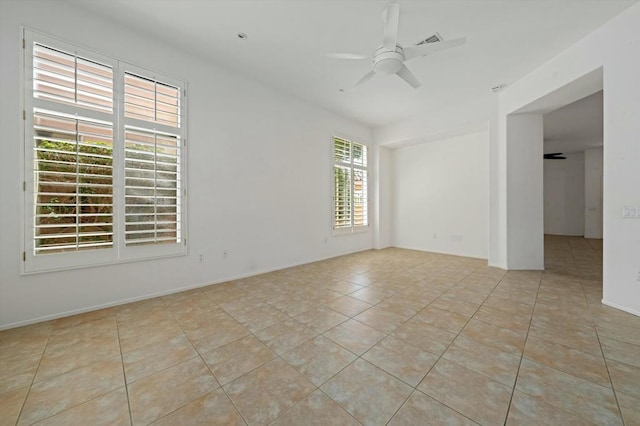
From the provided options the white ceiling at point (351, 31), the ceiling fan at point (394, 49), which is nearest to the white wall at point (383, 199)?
the white ceiling at point (351, 31)

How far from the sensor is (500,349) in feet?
6.19

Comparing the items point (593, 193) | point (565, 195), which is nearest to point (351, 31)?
point (593, 193)

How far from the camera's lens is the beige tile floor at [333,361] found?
1327mm

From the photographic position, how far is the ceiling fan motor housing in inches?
95.0

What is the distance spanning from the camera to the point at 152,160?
299cm

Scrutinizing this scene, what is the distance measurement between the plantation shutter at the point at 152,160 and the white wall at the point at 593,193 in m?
12.1

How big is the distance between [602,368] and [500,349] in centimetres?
59

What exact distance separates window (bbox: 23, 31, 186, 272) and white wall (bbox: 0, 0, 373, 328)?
4.5 inches

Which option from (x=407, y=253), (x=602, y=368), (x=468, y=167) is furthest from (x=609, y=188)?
(x=407, y=253)

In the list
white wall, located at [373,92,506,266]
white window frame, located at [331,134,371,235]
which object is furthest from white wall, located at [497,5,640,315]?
white window frame, located at [331,134,371,235]

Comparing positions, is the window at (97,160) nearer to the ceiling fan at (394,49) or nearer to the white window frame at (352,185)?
the ceiling fan at (394,49)

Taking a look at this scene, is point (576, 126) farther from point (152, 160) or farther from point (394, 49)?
point (152, 160)

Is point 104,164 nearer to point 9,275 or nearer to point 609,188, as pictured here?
point 9,275

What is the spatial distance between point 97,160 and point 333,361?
10.6 ft
